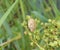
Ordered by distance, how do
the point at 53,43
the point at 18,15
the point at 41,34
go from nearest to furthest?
1. the point at 53,43
2. the point at 41,34
3. the point at 18,15

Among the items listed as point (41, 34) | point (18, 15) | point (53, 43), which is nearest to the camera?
point (53, 43)

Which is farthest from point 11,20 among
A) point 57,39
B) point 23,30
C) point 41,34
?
point 57,39

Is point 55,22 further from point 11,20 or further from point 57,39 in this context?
point 11,20

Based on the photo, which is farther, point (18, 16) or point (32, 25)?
point (18, 16)

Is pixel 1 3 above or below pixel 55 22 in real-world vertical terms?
above

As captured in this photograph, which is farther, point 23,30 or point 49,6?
point 49,6

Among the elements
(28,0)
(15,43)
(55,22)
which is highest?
(28,0)
